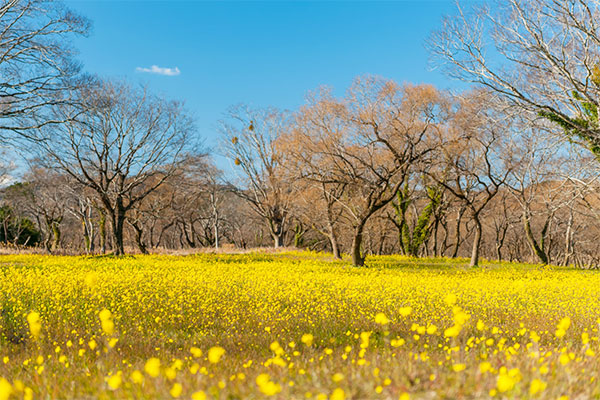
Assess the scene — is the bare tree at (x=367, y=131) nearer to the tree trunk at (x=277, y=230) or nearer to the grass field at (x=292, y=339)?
the grass field at (x=292, y=339)

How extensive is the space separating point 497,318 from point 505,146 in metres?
19.3

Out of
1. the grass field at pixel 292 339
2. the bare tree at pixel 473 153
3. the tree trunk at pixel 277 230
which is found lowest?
the grass field at pixel 292 339

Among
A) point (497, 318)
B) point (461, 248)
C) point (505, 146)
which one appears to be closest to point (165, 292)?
point (497, 318)

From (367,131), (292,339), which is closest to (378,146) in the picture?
(367,131)

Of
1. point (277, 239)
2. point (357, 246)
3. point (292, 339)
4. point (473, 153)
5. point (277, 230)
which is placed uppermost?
point (473, 153)

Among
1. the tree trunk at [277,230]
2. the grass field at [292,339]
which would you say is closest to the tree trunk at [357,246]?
the grass field at [292,339]

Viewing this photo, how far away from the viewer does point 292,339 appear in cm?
557

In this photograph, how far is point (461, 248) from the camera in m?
55.6

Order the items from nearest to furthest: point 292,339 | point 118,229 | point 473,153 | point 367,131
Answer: point 292,339
point 367,131
point 473,153
point 118,229

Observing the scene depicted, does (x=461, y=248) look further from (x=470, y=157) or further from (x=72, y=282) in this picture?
(x=72, y=282)

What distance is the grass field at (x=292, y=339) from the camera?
2.93m

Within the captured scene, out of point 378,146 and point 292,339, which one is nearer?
point 292,339

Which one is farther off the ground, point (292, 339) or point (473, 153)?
point (473, 153)

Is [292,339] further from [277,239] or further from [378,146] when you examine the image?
[277,239]
